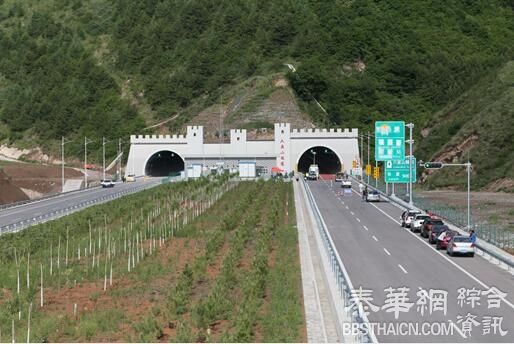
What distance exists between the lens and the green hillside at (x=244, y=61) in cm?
14088

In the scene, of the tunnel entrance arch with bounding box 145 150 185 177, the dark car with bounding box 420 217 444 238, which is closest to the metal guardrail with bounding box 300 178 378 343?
the dark car with bounding box 420 217 444 238

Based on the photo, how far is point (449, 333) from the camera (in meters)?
21.2

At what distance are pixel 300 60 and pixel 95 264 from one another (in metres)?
121

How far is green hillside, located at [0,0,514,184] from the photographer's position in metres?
141

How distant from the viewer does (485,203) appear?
65.2 metres

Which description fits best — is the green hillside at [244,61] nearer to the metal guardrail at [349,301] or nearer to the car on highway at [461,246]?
the car on highway at [461,246]

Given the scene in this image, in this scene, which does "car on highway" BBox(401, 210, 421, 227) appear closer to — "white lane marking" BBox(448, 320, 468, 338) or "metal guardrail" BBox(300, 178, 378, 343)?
"metal guardrail" BBox(300, 178, 378, 343)

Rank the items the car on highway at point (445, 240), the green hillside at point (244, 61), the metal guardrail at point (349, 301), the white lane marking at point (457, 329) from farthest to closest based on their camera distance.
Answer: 1. the green hillside at point (244, 61)
2. the car on highway at point (445, 240)
3. the white lane marking at point (457, 329)
4. the metal guardrail at point (349, 301)

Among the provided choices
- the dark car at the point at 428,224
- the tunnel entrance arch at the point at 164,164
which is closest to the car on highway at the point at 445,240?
the dark car at the point at 428,224

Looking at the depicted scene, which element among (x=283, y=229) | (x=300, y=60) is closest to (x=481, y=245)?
(x=283, y=229)

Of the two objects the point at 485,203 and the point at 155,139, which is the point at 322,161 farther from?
the point at 485,203

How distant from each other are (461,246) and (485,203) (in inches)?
1157

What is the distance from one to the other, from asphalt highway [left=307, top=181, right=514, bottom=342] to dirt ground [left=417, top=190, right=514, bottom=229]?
765cm

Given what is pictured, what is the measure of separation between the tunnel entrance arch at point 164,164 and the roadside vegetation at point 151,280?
64409 mm
